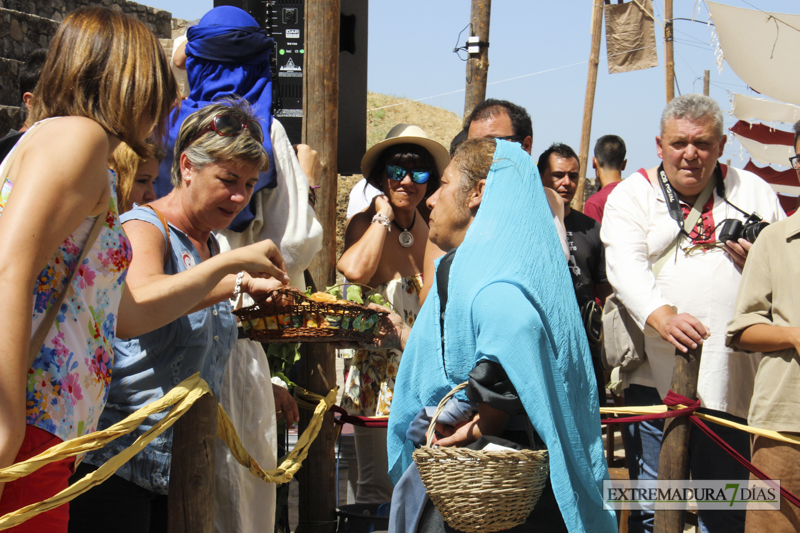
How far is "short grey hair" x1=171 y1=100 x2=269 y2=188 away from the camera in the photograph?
2.41 meters

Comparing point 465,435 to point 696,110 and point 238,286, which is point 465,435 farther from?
point 696,110

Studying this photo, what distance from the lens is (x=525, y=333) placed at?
1.92m

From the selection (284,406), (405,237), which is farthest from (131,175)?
(405,237)

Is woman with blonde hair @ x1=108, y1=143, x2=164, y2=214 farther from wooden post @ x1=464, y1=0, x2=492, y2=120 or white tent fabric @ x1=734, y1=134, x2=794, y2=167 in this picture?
white tent fabric @ x1=734, y1=134, x2=794, y2=167

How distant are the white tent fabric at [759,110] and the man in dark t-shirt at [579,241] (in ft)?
34.6

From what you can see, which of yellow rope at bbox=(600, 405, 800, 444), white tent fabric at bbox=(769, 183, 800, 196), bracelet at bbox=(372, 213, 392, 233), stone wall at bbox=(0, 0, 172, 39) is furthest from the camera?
white tent fabric at bbox=(769, 183, 800, 196)

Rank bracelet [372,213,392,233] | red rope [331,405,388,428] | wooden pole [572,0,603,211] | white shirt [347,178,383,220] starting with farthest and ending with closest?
wooden pole [572,0,603,211]
white shirt [347,178,383,220]
bracelet [372,213,392,233]
red rope [331,405,388,428]

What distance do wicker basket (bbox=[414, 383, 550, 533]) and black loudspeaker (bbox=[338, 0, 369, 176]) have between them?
4408mm

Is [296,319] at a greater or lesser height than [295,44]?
lesser

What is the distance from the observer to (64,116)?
1552mm

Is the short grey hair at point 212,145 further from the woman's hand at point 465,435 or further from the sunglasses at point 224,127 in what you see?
the woman's hand at point 465,435

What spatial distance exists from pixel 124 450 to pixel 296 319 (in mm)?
808

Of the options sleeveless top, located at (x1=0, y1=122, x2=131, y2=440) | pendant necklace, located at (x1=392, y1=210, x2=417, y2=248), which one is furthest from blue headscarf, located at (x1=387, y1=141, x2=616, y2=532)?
pendant necklace, located at (x1=392, y1=210, x2=417, y2=248)

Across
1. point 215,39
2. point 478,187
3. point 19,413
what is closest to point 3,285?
point 19,413
